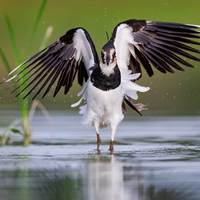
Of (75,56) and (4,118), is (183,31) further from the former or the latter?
(4,118)

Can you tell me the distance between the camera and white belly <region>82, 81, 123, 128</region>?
6246mm

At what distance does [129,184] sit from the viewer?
3734 millimetres

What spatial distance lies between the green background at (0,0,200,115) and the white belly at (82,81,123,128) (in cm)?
590

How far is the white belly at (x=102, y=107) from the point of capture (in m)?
6.25

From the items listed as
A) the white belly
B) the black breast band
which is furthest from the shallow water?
the black breast band

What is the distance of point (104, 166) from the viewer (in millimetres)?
4551

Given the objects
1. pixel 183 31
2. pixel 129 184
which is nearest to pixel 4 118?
pixel 183 31

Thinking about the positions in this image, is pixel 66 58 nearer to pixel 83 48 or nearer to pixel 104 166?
pixel 83 48

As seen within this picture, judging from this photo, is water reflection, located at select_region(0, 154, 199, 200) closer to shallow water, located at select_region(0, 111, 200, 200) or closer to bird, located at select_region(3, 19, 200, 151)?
shallow water, located at select_region(0, 111, 200, 200)

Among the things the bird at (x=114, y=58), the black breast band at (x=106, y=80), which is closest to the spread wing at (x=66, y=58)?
the bird at (x=114, y=58)

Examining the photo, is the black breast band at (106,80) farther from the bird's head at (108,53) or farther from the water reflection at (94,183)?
the water reflection at (94,183)

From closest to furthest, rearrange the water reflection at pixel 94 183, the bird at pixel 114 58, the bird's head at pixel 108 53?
the water reflection at pixel 94 183, the bird's head at pixel 108 53, the bird at pixel 114 58

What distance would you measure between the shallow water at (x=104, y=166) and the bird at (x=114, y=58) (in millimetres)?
569

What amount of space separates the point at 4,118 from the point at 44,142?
9.61 feet
